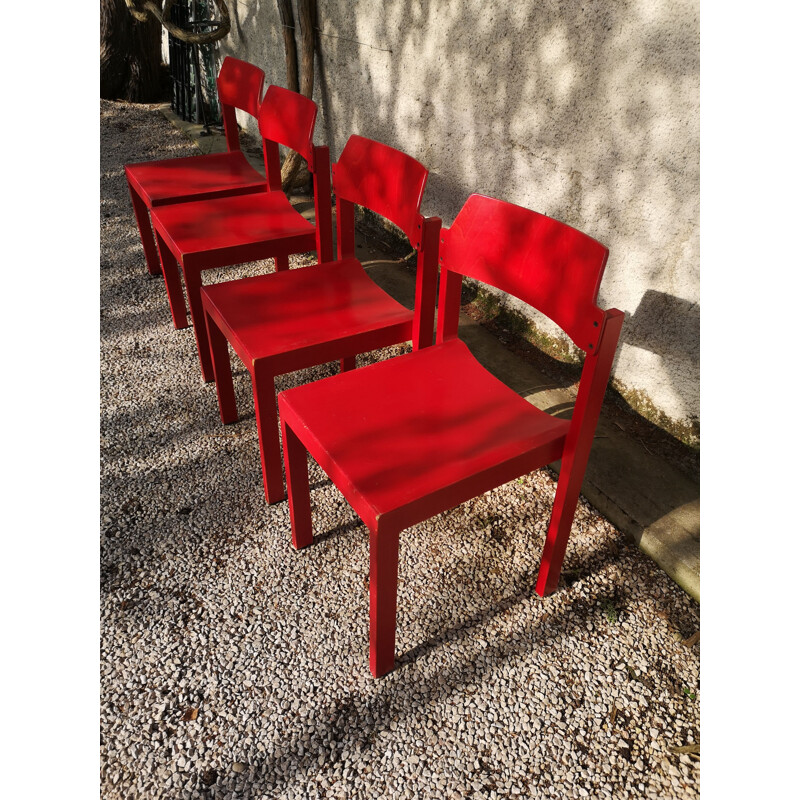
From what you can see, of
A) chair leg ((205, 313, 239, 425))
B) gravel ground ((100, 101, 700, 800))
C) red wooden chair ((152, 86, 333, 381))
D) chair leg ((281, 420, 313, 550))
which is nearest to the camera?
gravel ground ((100, 101, 700, 800))

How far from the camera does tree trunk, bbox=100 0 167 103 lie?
675cm

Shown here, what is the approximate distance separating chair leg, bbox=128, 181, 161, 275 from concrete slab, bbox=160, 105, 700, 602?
2089 millimetres

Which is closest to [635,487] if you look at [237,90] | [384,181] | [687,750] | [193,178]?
[687,750]

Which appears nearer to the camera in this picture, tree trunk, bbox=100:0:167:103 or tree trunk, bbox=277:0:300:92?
tree trunk, bbox=277:0:300:92

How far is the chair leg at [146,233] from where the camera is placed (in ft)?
11.6

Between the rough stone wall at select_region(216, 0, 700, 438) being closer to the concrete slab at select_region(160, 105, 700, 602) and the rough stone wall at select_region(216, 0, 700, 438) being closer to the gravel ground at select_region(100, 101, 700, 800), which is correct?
the concrete slab at select_region(160, 105, 700, 602)

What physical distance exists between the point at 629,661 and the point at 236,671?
1.16 metres

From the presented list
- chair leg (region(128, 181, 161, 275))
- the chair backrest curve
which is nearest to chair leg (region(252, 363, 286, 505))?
the chair backrest curve

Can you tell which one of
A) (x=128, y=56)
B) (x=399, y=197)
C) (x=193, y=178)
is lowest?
(x=193, y=178)

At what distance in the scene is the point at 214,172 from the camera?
3.34 m

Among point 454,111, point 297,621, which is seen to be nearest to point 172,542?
point 297,621

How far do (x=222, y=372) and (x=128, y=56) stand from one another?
618 centimetres

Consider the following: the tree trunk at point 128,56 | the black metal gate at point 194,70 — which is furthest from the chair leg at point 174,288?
the tree trunk at point 128,56

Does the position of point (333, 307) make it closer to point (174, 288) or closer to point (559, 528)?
point (559, 528)
